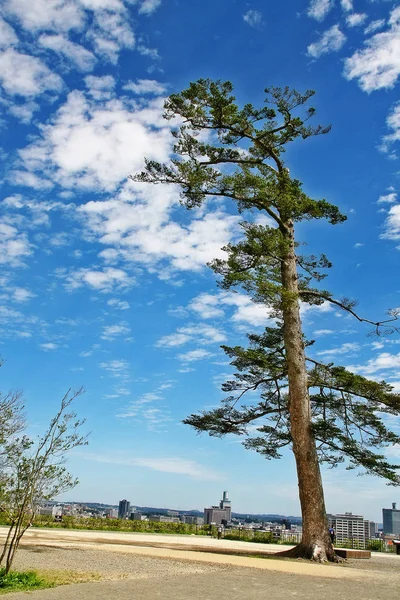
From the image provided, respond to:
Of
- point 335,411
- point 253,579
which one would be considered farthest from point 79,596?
point 335,411

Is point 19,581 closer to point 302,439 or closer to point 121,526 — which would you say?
point 302,439

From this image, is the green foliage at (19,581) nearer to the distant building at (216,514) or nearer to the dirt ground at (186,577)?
the dirt ground at (186,577)

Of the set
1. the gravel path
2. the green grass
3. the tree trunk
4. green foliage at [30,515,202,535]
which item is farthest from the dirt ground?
green foliage at [30,515,202,535]

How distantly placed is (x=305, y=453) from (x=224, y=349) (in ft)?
13.5

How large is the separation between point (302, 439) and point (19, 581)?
7.82 m

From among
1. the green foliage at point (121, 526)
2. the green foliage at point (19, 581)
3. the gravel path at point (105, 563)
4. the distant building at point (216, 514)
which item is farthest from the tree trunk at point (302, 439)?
the distant building at point (216, 514)

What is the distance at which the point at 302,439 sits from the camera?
39.8 ft

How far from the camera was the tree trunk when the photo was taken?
36.9 feet

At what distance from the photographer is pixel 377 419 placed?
42.5 ft

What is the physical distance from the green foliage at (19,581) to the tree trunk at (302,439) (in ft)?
23.0

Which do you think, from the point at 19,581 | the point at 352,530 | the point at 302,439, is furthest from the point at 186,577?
the point at 352,530

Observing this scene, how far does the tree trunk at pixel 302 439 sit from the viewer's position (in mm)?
11241

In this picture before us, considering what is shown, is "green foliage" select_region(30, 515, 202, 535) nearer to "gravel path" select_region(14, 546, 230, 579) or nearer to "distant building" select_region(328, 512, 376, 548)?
"distant building" select_region(328, 512, 376, 548)

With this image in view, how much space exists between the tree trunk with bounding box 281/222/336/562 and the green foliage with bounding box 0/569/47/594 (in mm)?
6997
